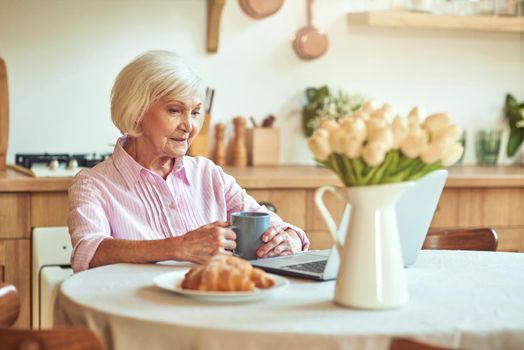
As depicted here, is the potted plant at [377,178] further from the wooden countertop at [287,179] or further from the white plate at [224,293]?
the wooden countertop at [287,179]

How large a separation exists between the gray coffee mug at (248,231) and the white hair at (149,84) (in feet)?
1.58

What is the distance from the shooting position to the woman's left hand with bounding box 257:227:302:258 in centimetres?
209

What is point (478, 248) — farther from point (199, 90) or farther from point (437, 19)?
point (437, 19)

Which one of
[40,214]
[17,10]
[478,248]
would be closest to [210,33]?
[17,10]

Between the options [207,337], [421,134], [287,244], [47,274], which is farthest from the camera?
[47,274]

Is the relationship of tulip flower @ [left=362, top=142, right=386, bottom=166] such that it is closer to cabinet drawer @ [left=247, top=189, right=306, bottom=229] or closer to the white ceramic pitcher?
the white ceramic pitcher

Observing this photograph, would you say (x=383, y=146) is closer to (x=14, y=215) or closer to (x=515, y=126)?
(x=14, y=215)

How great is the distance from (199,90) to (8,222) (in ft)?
3.43

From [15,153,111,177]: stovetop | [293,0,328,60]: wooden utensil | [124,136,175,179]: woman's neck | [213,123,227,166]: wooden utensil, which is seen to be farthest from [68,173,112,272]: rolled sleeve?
[293,0,328,60]: wooden utensil

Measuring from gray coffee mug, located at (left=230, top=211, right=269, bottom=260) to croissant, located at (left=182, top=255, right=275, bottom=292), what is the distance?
37cm

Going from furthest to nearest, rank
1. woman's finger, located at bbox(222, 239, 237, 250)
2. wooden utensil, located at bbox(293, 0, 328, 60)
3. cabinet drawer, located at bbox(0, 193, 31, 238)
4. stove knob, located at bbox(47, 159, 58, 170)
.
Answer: wooden utensil, located at bbox(293, 0, 328, 60) < stove knob, located at bbox(47, 159, 58, 170) < cabinet drawer, located at bbox(0, 193, 31, 238) < woman's finger, located at bbox(222, 239, 237, 250)

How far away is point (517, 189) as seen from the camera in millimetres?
3680

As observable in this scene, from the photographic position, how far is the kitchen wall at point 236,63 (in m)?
3.65

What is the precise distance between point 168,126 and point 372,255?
94cm
